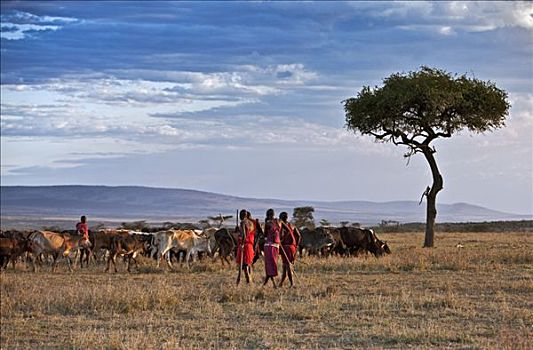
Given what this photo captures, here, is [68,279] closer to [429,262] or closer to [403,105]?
[429,262]

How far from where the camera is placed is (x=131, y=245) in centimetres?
2512

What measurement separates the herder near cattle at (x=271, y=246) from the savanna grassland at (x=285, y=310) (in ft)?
1.25

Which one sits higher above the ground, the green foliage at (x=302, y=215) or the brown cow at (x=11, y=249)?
the green foliage at (x=302, y=215)

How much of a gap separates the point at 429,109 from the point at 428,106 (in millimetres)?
198

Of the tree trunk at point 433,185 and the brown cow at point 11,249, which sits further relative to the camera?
the tree trunk at point 433,185

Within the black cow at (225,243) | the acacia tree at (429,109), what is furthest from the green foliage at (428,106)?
the black cow at (225,243)

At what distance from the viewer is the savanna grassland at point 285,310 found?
12.4 m

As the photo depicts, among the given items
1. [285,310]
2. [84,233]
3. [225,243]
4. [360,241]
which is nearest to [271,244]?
[285,310]

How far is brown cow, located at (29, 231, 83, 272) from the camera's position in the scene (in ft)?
81.0

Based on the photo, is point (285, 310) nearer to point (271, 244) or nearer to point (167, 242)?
point (271, 244)

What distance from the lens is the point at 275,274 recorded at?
18.8 meters

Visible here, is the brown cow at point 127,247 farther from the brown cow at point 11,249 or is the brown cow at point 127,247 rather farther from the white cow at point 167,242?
the brown cow at point 11,249

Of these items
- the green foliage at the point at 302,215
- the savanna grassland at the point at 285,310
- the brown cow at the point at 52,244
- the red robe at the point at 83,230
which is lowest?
the savanna grassland at the point at 285,310

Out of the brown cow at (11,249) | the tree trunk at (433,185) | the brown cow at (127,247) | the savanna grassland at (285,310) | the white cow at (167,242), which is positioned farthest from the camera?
the tree trunk at (433,185)
